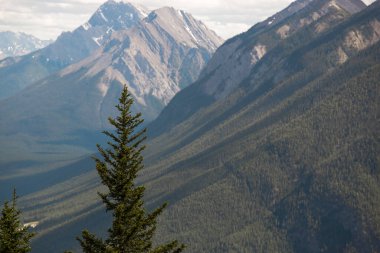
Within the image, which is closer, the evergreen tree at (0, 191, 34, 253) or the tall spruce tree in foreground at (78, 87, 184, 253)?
the tall spruce tree in foreground at (78, 87, 184, 253)

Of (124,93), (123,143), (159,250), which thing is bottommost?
(159,250)

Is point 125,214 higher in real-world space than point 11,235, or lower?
lower

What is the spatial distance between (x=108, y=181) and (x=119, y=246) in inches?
198

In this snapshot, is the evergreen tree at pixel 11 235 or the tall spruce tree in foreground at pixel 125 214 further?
the evergreen tree at pixel 11 235

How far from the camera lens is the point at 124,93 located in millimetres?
56000

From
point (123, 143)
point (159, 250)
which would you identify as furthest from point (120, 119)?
point (159, 250)

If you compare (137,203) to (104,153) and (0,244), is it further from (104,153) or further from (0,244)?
(0,244)

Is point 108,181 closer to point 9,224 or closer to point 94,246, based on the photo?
point 94,246

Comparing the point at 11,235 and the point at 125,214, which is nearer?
the point at 125,214

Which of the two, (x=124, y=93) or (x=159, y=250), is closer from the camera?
(x=159, y=250)

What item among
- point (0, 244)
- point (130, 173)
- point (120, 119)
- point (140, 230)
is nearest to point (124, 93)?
point (120, 119)

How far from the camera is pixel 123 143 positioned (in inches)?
2147

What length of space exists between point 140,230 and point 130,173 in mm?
4425

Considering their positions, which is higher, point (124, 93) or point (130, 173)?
point (124, 93)
